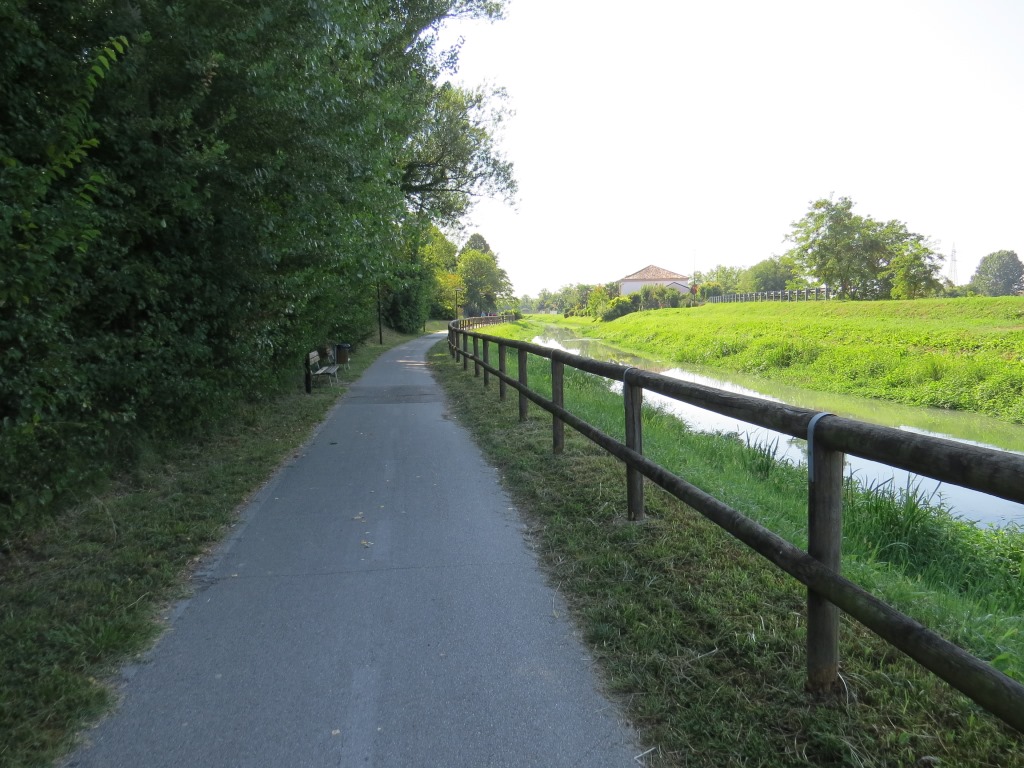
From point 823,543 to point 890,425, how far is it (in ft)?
37.7

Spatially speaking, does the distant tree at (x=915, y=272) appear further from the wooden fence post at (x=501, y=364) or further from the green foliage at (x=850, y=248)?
the wooden fence post at (x=501, y=364)

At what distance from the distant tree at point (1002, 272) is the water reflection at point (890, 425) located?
477 ft

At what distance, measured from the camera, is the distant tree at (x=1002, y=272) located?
13725 cm

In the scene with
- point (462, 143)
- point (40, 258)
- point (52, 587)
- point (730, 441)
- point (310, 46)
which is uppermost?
point (462, 143)

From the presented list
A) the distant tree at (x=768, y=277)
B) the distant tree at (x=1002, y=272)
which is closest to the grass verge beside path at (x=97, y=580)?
the distant tree at (x=768, y=277)

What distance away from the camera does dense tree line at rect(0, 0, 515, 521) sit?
12.7 ft

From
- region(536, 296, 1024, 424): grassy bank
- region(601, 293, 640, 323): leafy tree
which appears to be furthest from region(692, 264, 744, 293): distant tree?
region(536, 296, 1024, 424): grassy bank

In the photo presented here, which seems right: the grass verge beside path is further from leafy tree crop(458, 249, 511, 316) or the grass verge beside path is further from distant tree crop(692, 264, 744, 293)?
distant tree crop(692, 264, 744, 293)

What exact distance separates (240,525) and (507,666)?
9.61 feet

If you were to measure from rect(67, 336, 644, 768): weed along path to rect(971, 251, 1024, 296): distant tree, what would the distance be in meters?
160

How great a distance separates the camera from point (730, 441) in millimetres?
9062

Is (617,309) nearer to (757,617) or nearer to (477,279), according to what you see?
(477,279)

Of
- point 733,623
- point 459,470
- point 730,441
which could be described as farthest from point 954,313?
point 733,623

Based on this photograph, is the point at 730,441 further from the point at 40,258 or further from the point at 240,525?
the point at 40,258
